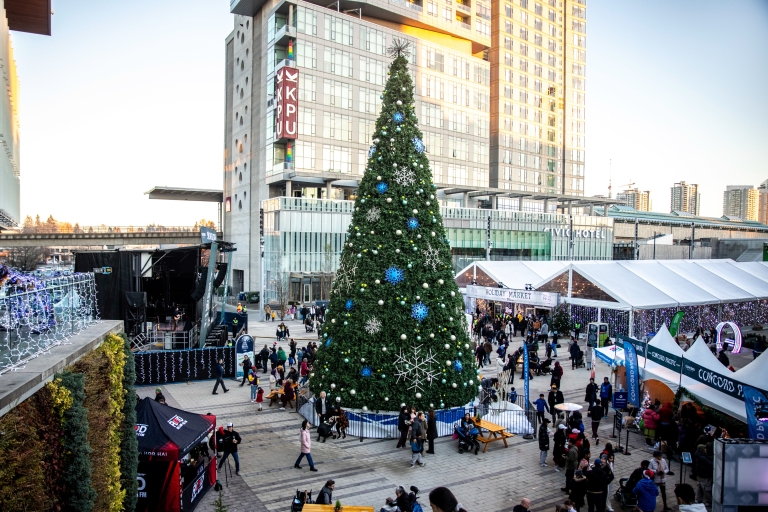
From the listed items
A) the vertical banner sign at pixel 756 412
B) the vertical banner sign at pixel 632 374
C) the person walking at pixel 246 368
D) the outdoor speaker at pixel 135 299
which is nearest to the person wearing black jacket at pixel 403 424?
the vertical banner sign at pixel 632 374

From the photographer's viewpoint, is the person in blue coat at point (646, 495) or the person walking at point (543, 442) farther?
the person walking at point (543, 442)

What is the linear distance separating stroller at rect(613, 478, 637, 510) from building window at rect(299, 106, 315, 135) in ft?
161

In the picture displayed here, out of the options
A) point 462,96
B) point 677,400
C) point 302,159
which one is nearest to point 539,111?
point 462,96

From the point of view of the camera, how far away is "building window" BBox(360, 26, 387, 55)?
59.7m

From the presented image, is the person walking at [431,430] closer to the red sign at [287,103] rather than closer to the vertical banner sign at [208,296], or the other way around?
the vertical banner sign at [208,296]

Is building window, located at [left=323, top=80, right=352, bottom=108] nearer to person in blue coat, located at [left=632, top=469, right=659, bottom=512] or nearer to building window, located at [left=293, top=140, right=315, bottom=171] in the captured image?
building window, located at [left=293, top=140, right=315, bottom=171]

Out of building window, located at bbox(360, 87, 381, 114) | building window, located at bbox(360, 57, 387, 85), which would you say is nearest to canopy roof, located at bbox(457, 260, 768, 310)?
building window, located at bbox(360, 87, 381, 114)

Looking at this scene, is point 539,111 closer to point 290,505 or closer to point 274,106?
point 274,106

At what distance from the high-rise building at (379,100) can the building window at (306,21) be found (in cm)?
14

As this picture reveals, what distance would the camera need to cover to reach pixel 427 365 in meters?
14.6

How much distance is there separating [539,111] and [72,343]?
3401 inches

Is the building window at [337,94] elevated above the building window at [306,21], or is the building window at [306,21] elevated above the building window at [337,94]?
the building window at [306,21]

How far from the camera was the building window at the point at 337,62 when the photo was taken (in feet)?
186

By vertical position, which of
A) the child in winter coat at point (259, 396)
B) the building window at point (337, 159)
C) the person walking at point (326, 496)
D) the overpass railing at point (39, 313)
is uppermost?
the building window at point (337, 159)
